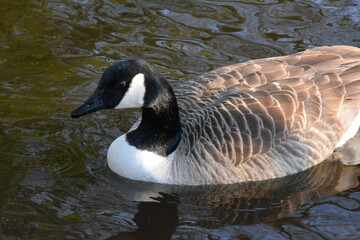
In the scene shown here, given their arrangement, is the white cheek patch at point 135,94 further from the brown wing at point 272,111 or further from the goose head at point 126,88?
the brown wing at point 272,111

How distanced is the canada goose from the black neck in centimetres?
1

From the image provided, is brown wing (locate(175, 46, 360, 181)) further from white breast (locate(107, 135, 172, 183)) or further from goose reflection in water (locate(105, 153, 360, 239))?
white breast (locate(107, 135, 172, 183))

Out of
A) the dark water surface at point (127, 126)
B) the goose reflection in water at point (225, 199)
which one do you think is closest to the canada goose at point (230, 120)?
the goose reflection in water at point (225, 199)

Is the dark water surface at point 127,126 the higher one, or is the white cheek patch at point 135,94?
the white cheek patch at point 135,94

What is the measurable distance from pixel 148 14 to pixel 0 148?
4556mm

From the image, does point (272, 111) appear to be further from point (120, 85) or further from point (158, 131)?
point (120, 85)

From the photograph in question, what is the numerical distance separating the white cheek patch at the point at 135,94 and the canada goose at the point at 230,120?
12mm

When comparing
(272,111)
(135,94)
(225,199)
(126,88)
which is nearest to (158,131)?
(135,94)

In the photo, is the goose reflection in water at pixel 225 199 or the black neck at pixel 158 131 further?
the black neck at pixel 158 131

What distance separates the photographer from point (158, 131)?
7.62 meters

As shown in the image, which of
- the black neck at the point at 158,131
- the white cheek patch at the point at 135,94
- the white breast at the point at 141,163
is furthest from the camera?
the white breast at the point at 141,163

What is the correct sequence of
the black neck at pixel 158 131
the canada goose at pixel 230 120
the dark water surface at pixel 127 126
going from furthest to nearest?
1. the black neck at pixel 158 131
2. the canada goose at pixel 230 120
3. the dark water surface at pixel 127 126

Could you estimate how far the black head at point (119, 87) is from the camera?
7.00 m

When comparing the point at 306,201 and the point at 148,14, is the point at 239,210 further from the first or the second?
the point at 148,14
